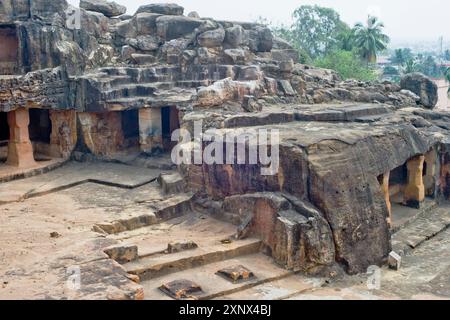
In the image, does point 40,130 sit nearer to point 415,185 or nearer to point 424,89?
point 415,185

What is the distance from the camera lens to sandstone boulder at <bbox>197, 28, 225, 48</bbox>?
50.1ft

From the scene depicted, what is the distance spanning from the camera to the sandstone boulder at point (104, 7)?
641 inches

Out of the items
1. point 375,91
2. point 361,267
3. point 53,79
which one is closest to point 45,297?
point 361,267

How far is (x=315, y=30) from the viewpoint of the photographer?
123ft

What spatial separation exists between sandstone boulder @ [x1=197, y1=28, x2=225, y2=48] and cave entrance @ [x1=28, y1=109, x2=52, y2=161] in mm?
4542

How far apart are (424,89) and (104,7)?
9.72m

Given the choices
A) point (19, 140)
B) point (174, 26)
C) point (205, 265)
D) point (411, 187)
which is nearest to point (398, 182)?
point (411, 187)

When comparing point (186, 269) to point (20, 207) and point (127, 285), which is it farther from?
point (20, 207)

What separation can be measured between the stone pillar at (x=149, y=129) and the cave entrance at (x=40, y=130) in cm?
264

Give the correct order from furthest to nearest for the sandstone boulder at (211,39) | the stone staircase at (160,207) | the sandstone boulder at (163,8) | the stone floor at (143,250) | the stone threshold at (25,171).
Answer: the sandstone boulder at (163,8)
the sandstone boulder at (211,39)
the stone threshold at (25,171)
the stone staircase at (160,207)
the stone floor at (143,250)

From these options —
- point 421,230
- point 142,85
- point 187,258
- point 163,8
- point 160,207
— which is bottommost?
point 421,230

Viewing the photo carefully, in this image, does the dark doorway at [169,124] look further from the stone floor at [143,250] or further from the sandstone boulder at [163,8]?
the sandstone boulder at [163,8]

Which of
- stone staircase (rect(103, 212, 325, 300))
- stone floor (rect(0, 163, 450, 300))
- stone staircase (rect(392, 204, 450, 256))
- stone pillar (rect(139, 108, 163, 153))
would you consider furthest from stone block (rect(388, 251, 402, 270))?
stone pillar (rect(139, 108, 163, 153))

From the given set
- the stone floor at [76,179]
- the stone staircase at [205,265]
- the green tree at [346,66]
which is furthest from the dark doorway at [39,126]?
the green tree at [346,66]
